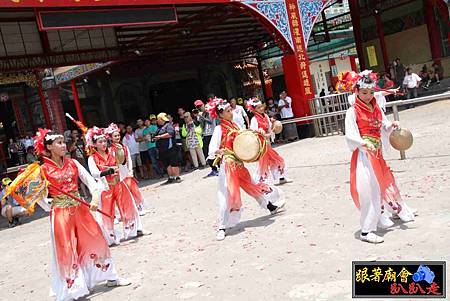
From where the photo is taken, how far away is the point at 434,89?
1733cm

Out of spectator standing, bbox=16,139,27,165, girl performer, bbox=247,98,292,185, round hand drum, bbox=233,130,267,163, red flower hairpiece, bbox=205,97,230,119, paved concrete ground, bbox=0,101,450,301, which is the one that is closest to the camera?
paved concrete ground, bbox=0,101,450,301

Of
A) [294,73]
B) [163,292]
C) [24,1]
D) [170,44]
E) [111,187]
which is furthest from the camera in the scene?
[170,44]

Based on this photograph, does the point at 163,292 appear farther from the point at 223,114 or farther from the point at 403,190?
the point at 403,190

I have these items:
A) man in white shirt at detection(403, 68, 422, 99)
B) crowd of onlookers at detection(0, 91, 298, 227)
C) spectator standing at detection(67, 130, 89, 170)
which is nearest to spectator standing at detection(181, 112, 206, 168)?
crowd of onlookers at detection(0, 91, 298, 227)

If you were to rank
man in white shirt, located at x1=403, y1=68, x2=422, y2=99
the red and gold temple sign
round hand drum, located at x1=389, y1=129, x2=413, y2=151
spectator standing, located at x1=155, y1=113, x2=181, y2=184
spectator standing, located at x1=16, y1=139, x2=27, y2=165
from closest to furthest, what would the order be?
round hand drum, located at x1=389, y1=129, x2=413, y2=151 < the red and gold temple sign < spectator standing, located at x1=155, y1=113, x2=181, y2=184 < spectator standing, located at x1=16, y1=139, x2=27, y2=165 < man in white shirt, located at x1=403, y1=68, x2=422, y2=99

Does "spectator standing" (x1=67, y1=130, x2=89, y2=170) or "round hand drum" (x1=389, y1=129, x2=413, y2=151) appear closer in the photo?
"round hand drum" (x1=389, y1=129, x2=413, y2=151)

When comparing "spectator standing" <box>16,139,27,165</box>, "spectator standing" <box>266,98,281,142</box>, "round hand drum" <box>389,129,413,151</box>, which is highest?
"spectator standing" <box>16,139,27,165</box>

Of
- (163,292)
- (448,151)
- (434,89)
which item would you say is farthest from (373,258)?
(434,89)

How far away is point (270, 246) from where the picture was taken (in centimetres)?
A: 475

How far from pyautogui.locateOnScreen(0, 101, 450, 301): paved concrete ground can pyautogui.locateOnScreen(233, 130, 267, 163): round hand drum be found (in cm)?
79

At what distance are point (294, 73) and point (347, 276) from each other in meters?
10.6

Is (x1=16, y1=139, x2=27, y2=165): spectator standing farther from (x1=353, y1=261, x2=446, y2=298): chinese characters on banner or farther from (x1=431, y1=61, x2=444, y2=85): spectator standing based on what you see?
(x1=431, y1=61, x2=444, y2=85): spectator standing

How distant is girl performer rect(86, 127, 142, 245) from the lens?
631cm

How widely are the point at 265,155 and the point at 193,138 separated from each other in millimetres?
4615
